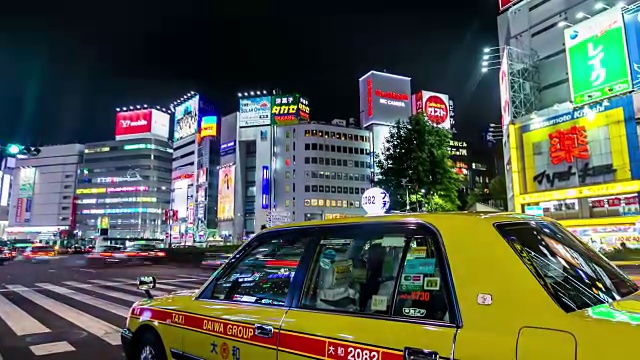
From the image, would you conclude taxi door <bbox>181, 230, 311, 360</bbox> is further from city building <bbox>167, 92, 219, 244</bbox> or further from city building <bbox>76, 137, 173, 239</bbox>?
city building <bbox>76, 137, 173, 239</bbox>

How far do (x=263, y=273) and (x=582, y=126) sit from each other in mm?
29361

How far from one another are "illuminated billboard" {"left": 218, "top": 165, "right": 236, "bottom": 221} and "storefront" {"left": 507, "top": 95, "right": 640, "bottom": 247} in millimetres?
61831

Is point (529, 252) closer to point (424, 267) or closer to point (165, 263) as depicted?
point (424, 267)

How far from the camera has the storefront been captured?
81.0ft

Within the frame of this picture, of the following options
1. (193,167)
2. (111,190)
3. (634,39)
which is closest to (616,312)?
(634,39)

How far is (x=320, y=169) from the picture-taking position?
82.6m

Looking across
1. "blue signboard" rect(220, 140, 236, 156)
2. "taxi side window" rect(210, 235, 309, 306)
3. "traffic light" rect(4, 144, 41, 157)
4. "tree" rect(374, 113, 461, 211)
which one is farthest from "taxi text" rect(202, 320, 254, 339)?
"blue signboard" rect(220, 140, 236, 156)

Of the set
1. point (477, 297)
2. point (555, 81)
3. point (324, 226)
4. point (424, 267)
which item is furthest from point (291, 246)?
point (555, 81)

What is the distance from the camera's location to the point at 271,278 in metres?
3.49

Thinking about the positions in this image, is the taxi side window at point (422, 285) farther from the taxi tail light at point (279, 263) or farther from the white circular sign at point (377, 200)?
the white circular sign at point (377, 200)

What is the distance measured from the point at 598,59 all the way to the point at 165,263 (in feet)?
104

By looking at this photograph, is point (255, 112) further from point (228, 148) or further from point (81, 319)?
point (81, 319)

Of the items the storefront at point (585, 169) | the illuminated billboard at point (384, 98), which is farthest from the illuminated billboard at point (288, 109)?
the storefront at point (585, 169)

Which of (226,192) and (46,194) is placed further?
(46,194)
